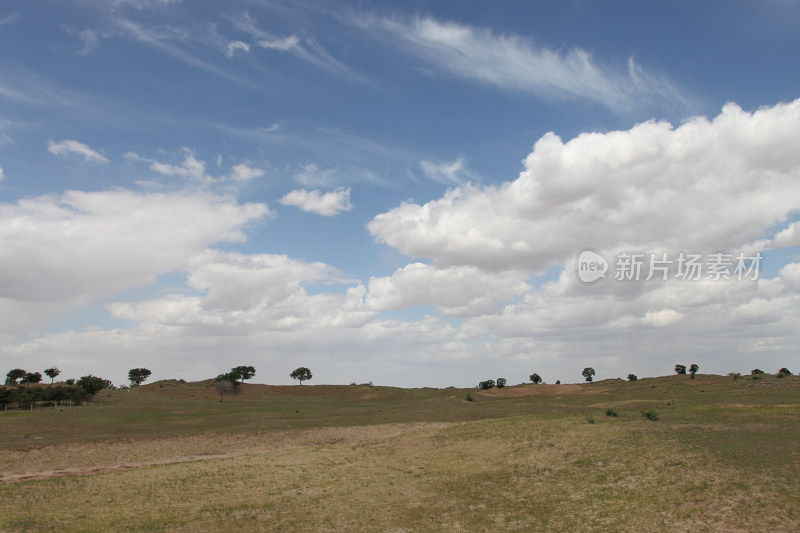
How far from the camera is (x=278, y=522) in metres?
22.8

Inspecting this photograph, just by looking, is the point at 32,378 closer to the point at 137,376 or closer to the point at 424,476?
the point at 137,376

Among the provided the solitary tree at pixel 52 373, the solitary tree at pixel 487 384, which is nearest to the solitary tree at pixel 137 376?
the solitary tree at pixel 52 373

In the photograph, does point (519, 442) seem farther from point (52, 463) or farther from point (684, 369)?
point (684, 369)

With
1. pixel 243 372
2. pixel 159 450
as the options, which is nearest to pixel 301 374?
pixel 243 372

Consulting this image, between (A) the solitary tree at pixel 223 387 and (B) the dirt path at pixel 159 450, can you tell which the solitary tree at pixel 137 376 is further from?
(B) the dirt path at pixel 159 450

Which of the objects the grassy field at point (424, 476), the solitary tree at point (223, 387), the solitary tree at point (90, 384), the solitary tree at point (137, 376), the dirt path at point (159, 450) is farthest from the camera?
the solitary tree at point (137, 376)

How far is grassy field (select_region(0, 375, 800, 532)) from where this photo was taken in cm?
2158

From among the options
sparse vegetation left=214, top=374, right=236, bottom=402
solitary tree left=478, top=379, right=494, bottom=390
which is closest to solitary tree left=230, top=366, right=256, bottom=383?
sparse vegetation left=214, top=374, right=236, bottom=402

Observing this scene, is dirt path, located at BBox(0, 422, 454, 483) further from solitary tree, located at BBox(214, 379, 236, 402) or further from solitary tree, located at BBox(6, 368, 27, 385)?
solitary tree, located at BBox(6, 368, 27, 385)

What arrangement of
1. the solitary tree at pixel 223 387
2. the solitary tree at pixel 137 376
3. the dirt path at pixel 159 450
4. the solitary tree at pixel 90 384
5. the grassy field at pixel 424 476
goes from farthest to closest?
the solitary tree at pixel 137 376 → the solitary tree at pixel 223 387 → the solitary tree at pixel 90 384 → the dirt path at pixel 159 450 → the grassy field at pixel 424 476

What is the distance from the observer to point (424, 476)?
31656 mm

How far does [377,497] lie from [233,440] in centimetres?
2682

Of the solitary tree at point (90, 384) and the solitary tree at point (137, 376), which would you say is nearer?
the solitary tree at point (90, 384)

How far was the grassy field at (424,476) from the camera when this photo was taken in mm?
21578
